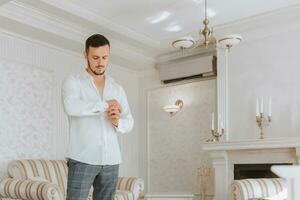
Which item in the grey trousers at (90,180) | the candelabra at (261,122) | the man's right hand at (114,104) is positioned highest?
the candelabra at (261,122)

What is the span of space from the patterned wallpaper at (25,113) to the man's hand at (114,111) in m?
2.88

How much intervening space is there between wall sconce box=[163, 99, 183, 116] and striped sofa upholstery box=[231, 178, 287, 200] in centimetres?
217

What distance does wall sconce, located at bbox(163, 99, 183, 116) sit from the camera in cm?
530

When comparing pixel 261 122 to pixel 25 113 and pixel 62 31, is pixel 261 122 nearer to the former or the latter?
pixel 62 31

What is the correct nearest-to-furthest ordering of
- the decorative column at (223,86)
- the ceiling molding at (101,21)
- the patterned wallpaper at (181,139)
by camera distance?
the ceiling molding at (101,21) → the decorative column at (223,86) → the patterned wallpaper at (181,139)

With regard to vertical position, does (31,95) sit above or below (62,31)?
below

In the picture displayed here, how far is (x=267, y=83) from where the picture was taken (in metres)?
4.38

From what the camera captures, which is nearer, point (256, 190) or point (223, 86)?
point (256, 190)

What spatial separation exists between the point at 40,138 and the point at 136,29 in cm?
163

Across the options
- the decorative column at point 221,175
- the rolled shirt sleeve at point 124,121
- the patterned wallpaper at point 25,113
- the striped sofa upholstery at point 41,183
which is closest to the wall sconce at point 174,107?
the decorative column at point 221,175

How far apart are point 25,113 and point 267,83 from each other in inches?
102

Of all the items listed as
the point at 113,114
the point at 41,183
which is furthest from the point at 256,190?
the point at 113,114

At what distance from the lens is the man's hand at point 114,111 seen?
156 cm

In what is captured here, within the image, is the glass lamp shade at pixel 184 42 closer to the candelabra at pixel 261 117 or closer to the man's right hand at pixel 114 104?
the candelabra at pixel 261 117
